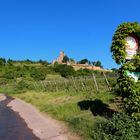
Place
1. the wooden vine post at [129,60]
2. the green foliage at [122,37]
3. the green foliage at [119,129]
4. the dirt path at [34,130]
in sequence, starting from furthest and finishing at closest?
the dirt path at [34,130], the green foliage at [122,37], the wooden vine post at [129,60], the green foliage at [119,129]

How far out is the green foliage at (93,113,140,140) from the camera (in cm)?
992

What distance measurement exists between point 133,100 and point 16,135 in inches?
170

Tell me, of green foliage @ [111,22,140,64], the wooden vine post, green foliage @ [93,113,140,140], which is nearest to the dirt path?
green foliage @ [93,113,140,140]

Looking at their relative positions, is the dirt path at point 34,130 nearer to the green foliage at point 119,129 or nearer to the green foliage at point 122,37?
the green foliage at point 119,129

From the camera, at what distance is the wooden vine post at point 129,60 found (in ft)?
36.1

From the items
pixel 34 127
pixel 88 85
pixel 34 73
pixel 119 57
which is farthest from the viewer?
pixel 34 73

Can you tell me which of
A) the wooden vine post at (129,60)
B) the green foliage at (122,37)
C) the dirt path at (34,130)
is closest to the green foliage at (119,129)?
the wooden vine post at (129,60)

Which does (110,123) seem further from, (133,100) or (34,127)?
(34,127)

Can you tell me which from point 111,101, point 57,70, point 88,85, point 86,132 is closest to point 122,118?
point 86,132

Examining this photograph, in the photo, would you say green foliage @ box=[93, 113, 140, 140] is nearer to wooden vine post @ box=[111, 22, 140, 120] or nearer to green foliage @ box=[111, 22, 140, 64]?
wooden vine post @ box=[111, 22, 140, 120]

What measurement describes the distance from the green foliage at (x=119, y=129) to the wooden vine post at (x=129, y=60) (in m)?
0.37

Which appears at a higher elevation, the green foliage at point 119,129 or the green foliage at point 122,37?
the green foliage at point 122,37

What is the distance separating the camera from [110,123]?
A: 10.7 m

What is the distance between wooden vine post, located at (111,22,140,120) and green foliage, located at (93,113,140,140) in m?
0.37
